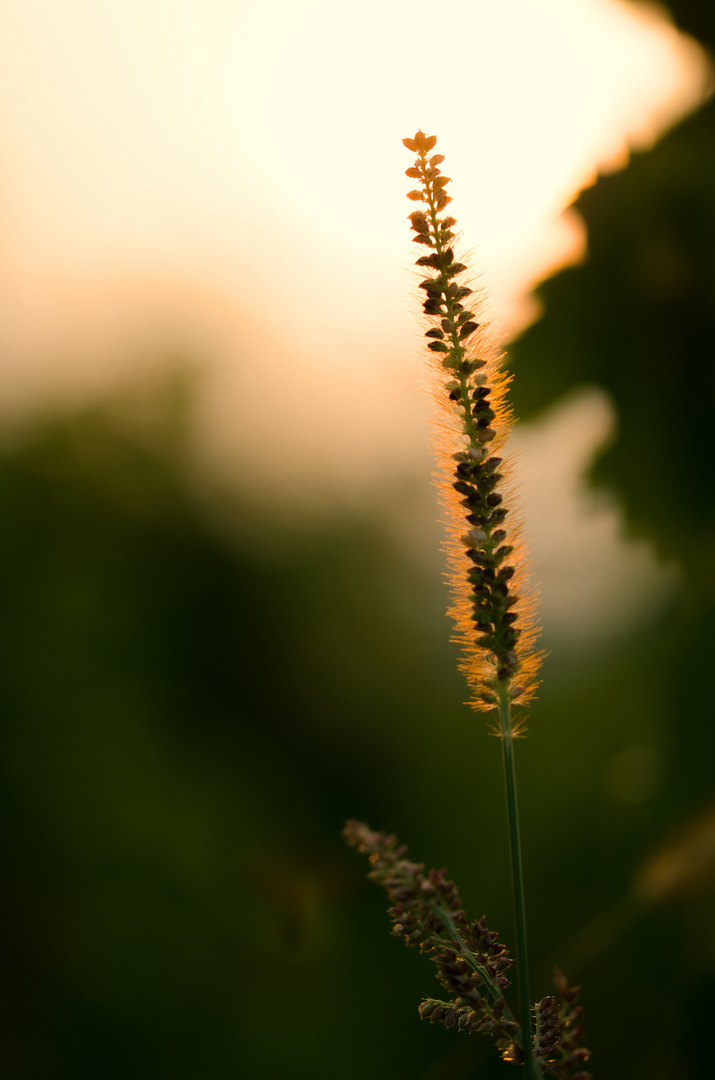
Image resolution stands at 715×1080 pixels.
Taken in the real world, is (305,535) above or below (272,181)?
below

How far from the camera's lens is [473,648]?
0.32 metres

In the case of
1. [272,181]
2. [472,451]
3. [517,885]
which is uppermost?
[272,181]

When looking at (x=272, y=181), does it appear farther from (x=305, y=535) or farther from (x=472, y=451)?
(x=472, y=451)

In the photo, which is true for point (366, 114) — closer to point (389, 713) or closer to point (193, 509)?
point (193, 509)

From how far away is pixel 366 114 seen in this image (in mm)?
597

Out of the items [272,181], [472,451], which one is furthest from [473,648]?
[272,181]

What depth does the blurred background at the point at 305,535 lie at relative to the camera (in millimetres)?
532

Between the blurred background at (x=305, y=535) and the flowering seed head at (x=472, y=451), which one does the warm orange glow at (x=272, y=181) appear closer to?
the blurred background at (x=305, y=535)

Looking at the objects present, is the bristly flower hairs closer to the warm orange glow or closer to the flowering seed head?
the flowering seed head

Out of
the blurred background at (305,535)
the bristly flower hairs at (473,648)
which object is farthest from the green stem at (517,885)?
the blurred background at (305,535)

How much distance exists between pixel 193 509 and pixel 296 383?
0.16m

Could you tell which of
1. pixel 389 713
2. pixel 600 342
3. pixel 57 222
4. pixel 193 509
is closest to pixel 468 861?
pixel 389 713

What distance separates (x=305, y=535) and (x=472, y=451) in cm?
32

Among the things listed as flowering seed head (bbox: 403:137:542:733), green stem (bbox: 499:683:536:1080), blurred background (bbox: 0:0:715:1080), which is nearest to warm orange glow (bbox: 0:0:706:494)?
blurred background (bbox: 0:0:715:1080)
